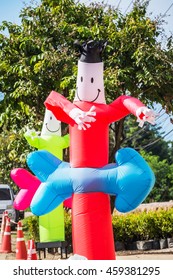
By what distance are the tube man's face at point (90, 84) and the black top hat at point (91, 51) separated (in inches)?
2.1

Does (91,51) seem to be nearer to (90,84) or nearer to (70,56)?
(90,84)

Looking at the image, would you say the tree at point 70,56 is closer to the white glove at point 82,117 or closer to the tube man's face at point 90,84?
the tube man's face at point 90,84

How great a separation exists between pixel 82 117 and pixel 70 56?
23.4ft

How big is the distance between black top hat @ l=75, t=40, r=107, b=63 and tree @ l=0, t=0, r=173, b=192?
5196mm

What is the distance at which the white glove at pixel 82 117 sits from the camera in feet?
22.2

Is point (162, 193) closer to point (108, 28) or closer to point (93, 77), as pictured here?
point (108, 28)

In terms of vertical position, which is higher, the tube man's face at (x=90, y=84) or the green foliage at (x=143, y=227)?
the tube man's face at (x=90, y=84)

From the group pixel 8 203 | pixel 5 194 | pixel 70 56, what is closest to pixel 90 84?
pixel 70 56

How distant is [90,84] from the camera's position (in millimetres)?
7324

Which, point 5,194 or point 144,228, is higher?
point 5,194

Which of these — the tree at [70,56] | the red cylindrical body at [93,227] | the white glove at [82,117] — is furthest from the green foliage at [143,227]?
the white glove at [82,117]

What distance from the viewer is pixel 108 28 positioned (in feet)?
45.6

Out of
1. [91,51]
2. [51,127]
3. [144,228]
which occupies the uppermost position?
[51,127]

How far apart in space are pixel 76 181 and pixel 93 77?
A: 1294mm
